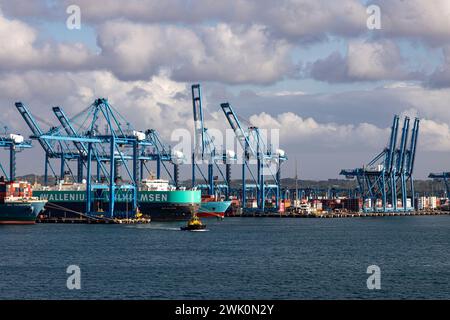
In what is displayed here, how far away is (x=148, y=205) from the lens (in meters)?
148

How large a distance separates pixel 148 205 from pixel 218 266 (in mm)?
82685

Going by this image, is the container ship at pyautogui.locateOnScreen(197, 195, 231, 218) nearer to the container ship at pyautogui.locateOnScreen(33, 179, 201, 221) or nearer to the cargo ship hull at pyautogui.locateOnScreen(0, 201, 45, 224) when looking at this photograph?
the container ship at pyautogui.locateOnScreen(33, 179, 201, 221)

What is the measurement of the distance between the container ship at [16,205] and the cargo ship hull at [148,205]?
681 inches

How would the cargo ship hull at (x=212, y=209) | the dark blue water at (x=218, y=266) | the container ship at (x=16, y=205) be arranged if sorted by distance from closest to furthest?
the dark blue water at (x=218, y=266) → the container ship at (x=16, y=205) → the cargo ship hull at (x=212, y=209)

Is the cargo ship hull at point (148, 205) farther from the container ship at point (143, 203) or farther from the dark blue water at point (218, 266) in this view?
the dark blue water at point (218, 266)

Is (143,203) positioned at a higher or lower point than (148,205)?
higher

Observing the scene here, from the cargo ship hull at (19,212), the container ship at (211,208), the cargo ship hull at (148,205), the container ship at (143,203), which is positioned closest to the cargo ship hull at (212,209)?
the container ship at (211,208)

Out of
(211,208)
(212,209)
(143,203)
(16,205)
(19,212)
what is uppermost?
(143,203)

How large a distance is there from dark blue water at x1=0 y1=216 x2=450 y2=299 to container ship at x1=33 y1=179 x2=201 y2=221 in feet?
140

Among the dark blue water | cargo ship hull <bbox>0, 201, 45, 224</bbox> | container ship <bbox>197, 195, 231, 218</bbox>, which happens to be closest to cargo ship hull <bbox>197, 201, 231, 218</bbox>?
container ship <bbox>197, 195, 231, 218</bbox>

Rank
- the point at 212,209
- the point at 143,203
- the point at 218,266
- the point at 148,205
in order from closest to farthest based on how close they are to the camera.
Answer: the point at 218,266 < the point at 148,205 < the point at 143,203 < the point at 212,209

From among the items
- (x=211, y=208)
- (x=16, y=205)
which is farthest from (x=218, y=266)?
(x=211, y=208)

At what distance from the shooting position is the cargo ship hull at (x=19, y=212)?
4943 inches

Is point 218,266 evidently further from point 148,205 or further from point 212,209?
point 212,209
